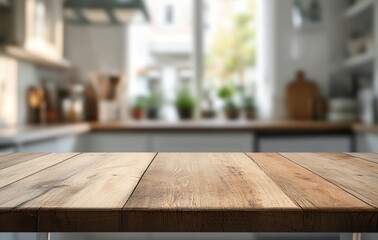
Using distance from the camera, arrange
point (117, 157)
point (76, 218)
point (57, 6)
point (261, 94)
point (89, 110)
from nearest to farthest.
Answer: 1. point (76, 218)
2. point (117, 157)
3. point (57, 6)
4. point (89, 110)
5. point (261, 94)

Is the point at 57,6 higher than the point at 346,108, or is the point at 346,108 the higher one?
the point at 57,6

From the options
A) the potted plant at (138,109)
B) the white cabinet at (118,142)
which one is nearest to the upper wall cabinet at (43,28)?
the white cabinet at (118,142)

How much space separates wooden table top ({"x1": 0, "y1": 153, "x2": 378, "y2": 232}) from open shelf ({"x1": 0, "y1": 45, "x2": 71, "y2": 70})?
164 centimetres

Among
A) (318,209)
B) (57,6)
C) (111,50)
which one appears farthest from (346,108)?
(318,209)

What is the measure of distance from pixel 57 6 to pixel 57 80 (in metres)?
0.74

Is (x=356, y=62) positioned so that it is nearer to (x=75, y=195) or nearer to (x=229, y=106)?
(x=229, y=106)

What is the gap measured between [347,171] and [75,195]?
635 mm

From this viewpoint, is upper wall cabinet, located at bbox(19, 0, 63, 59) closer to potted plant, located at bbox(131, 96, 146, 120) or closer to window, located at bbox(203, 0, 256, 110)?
potted plant, located at bbox(131, 96, 146, 120)

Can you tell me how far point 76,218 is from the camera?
640mm

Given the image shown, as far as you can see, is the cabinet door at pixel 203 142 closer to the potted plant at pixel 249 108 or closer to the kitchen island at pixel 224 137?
the kitchen island at pixel 224 137

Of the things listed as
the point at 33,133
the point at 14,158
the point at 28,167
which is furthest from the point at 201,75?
the point at 28,167

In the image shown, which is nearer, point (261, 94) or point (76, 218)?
point (76, 218)

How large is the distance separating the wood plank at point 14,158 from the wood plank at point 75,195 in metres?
0.14

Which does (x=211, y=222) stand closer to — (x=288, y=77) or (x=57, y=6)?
(x=57, y=6)
